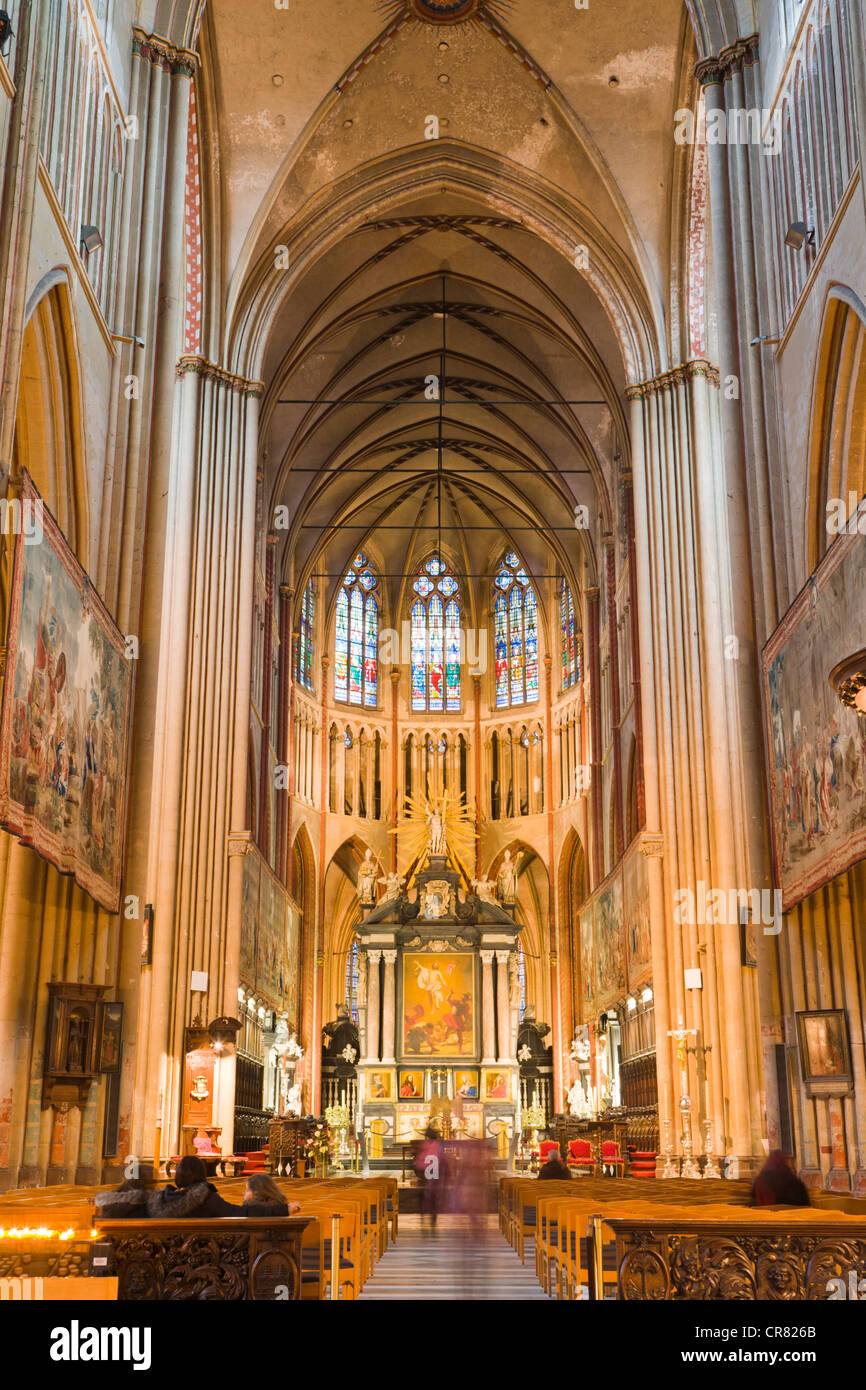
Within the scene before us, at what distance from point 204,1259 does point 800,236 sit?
10526 mm

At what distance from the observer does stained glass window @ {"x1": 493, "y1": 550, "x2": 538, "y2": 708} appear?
3788 centimetres

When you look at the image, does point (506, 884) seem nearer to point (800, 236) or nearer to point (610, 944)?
point (610, 944)

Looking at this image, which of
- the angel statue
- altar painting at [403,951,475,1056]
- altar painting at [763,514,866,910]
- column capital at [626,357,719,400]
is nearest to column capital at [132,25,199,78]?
column capital at [626,357,719,400]

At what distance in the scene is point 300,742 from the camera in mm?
35125

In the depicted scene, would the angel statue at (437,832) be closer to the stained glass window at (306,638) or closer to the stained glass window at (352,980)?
the stained glass window at (306,638)

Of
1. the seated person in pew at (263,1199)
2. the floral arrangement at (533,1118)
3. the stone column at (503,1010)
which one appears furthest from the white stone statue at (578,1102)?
the seated person in pew at (263,1199)

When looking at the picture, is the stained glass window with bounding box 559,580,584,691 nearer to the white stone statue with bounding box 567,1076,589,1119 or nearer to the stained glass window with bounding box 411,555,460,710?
the stained glass window with bounding box 411,555,460,710

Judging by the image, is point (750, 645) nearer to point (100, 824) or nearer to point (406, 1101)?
point (100, 824)

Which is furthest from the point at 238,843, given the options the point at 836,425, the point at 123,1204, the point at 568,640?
the point at 568,640

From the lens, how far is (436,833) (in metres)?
33.6

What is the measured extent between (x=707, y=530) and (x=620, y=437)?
726 cm

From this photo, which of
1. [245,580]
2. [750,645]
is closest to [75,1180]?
[750,645]

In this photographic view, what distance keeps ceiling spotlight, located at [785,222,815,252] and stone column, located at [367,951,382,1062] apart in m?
22.8

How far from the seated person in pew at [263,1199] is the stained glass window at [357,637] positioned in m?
30.7
